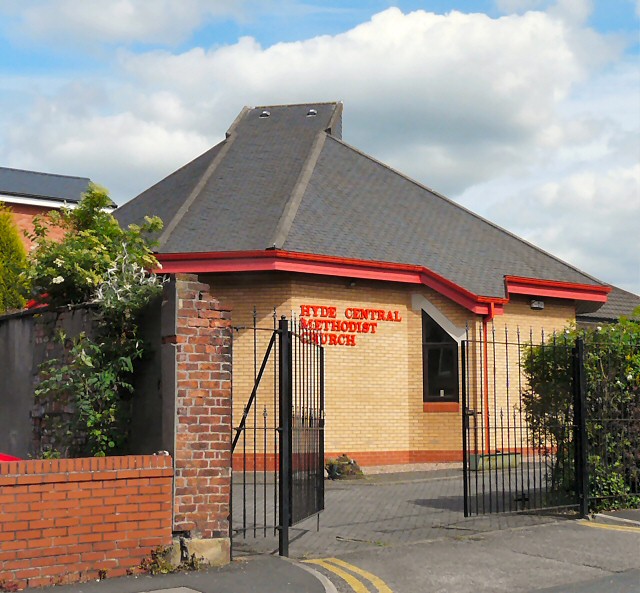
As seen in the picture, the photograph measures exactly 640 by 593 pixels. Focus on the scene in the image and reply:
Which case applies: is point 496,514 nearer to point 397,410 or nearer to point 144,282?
point 144,282

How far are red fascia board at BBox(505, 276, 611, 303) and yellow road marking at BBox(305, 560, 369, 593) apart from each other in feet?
41.7

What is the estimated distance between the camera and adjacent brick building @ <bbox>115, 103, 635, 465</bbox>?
17.8 m

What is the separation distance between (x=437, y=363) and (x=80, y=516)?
12.9 metres

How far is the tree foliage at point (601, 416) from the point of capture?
459 inches

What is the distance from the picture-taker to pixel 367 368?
18766 mm

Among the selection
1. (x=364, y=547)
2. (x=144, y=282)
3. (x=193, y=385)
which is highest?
(x=144, y=282)

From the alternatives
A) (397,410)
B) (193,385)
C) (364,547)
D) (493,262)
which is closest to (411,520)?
(364,547)

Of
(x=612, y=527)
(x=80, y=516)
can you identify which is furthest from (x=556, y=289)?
(x=80, y=516)

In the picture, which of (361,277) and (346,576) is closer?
(346,576)

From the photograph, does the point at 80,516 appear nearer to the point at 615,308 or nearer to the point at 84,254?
the point at 84,254

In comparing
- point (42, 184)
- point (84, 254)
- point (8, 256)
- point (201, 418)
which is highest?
point (42, 184)

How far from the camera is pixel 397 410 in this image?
19172 millimetres

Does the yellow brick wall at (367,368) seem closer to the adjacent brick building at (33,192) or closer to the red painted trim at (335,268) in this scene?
the red painted trim at (335,268)

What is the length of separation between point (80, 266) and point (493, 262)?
13826 mm
